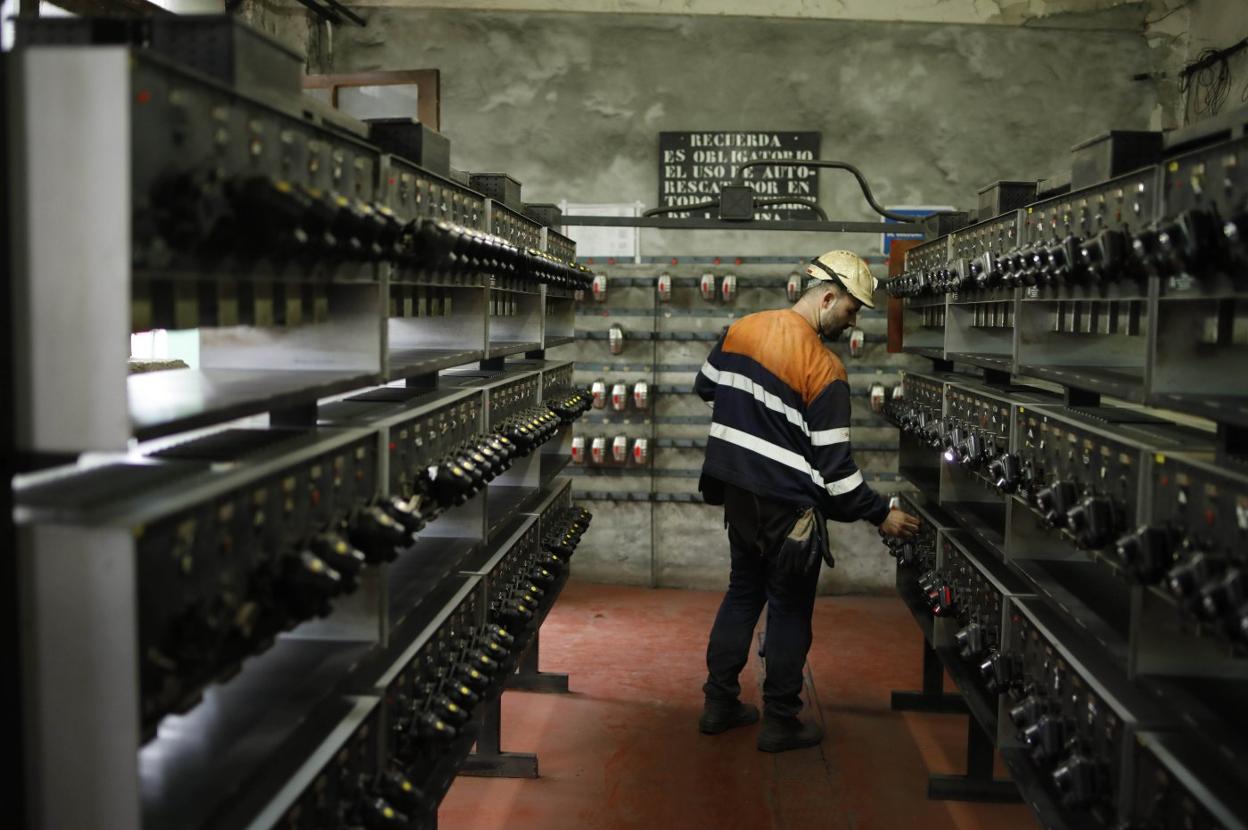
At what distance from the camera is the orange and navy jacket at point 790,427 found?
4.79 meters

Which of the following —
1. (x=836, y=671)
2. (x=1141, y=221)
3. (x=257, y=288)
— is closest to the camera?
(x=257, y=288)

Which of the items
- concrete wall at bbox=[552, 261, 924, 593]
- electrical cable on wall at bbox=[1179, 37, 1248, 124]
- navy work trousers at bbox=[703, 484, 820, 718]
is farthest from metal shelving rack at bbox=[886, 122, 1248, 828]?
electrical cable on wall at bbox=[1179, 37, 1248, 124]

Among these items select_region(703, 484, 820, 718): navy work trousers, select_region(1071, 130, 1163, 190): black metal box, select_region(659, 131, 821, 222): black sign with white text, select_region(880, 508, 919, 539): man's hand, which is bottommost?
select_region(703, 484, 820, 718): navy work trousers

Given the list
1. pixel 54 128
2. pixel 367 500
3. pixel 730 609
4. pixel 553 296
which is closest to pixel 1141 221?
pixel 367 500

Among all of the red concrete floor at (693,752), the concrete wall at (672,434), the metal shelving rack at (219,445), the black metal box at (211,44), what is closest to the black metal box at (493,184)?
the metal shelving rack at (219,445)

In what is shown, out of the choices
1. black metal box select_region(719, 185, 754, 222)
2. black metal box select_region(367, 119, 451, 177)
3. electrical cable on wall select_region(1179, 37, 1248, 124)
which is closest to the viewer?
black metal box select_region(367, 119, 451, 177)

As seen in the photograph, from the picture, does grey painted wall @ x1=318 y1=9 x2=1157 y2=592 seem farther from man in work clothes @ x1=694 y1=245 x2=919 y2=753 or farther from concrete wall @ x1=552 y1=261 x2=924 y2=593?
man in work clothes @ x1=694 y1=245 x2=919 y2=753

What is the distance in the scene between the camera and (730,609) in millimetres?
5258

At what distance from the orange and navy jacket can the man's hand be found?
0.04 m

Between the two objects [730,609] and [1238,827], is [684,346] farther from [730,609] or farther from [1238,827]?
[1238,827]

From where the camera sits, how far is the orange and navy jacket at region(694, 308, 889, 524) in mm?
4789

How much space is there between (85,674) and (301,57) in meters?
1.40

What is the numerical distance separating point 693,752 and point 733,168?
14.2 feet

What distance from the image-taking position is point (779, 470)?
4.81 meters
